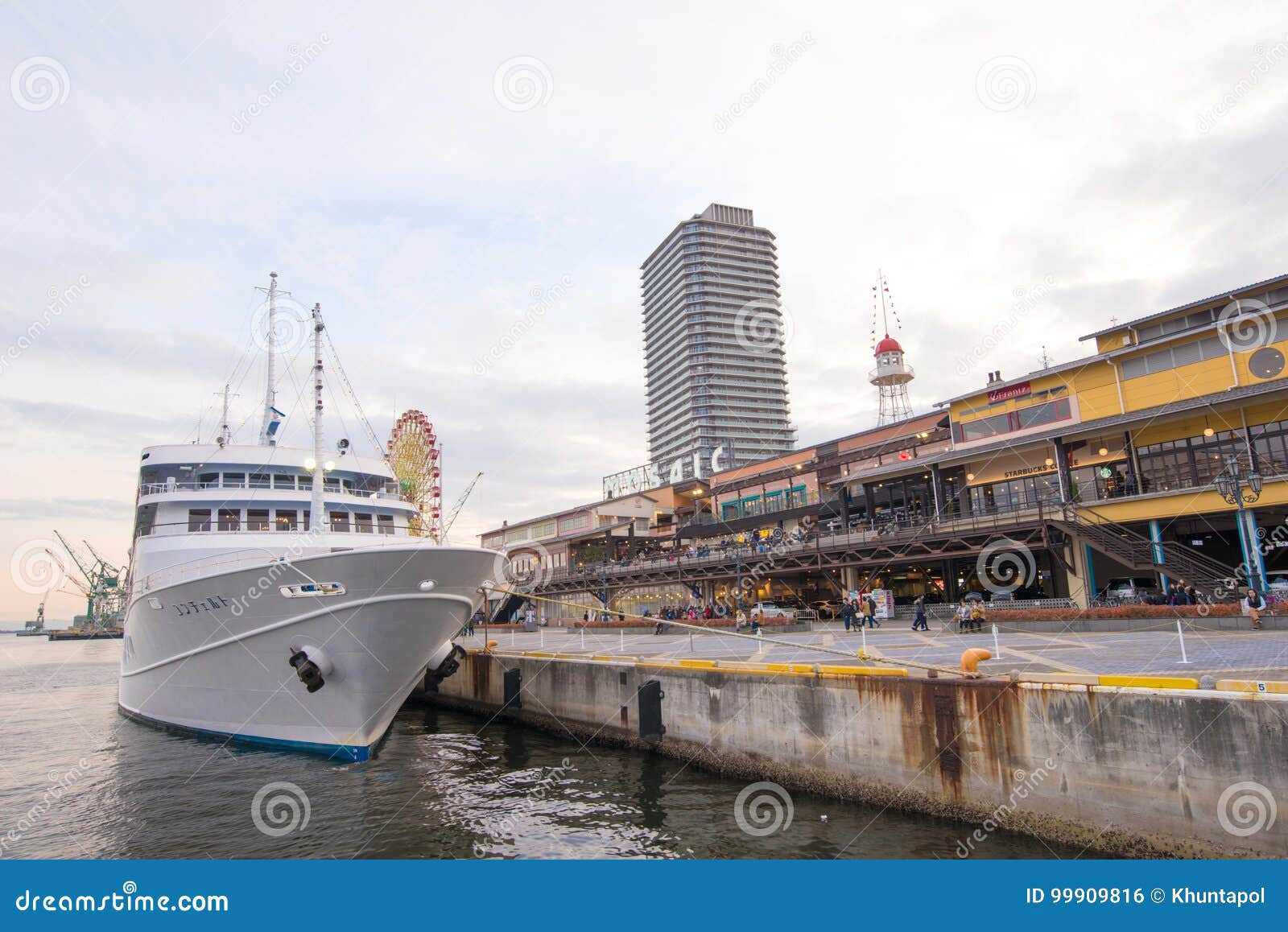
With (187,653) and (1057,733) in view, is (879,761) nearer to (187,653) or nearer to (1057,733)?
(1057,733)

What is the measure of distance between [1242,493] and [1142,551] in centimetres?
376

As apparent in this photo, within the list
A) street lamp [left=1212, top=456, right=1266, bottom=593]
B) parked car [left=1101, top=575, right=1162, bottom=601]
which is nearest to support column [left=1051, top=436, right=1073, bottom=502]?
parked car [left=1101, top=575, right=1162, bottom=601]

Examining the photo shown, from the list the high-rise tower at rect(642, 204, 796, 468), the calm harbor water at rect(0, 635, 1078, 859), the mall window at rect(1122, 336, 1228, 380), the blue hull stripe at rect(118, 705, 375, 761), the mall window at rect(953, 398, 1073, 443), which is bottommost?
the calm harbor water at rect(0, 635, 1078, 859)

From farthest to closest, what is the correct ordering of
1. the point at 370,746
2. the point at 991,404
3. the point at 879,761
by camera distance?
1. the point at 991,404
2. the point at 370,746
3. the point at 879,761

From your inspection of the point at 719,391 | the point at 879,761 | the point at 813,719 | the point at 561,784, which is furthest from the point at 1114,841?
the point at 719,391

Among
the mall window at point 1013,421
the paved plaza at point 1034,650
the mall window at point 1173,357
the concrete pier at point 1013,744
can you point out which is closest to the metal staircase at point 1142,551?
the mall window at point 1013,421

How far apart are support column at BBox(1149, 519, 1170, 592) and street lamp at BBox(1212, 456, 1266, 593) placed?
2348 mm

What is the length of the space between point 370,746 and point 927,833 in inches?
498

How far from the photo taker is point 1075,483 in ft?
106

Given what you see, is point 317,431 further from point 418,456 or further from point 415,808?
point 418,456

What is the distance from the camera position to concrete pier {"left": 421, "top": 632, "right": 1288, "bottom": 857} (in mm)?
8656

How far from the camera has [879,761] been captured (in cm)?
1230

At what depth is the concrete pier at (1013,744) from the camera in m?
8.66

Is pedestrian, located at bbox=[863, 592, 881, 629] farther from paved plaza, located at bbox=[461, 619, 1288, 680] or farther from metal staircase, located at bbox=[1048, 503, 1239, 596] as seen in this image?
metal staircase, located at bbox=[1048, 503, 1239, 596]
